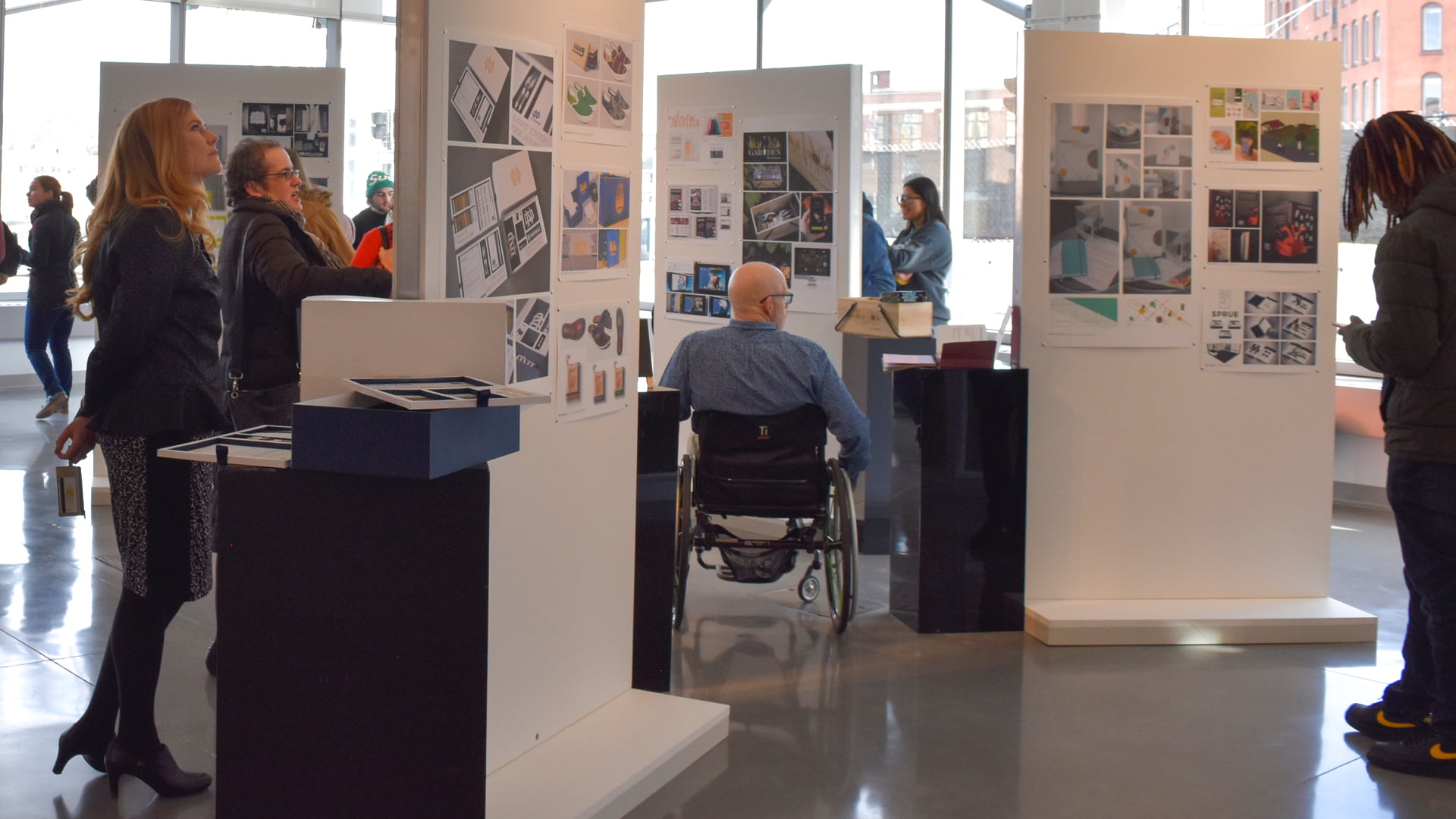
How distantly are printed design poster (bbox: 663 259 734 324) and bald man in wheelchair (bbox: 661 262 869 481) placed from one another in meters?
1.93

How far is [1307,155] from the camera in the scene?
492cm

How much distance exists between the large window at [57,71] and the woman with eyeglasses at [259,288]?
8.64m

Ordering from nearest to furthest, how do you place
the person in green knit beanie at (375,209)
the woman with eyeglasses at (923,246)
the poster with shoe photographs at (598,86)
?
the poster with shoe photographs at (598,86)
the person in green knit beanie at (375,209)
the woman with eyeglasses at (923,246)

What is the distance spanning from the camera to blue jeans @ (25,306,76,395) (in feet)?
33.0

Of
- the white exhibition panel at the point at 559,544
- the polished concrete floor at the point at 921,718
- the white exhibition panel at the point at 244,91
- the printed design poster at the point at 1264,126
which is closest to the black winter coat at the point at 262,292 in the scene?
the white exhibition panel at the point at 559,544

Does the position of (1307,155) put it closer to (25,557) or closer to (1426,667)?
(1426,667)

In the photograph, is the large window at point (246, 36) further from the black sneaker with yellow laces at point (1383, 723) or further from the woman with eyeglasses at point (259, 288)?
the black sneaker with yellow laces at point (1383, 723)

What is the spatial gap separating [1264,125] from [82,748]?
425 cm

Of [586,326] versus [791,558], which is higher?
[586,326]

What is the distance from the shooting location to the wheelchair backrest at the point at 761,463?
461cm

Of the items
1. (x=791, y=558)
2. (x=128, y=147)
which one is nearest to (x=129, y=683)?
(x=128, y=147)

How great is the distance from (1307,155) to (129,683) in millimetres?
4190

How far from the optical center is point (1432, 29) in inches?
305

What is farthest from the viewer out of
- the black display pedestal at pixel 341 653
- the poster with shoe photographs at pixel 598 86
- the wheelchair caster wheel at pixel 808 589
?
the wheelchair caster wheel at pixel 808 589
